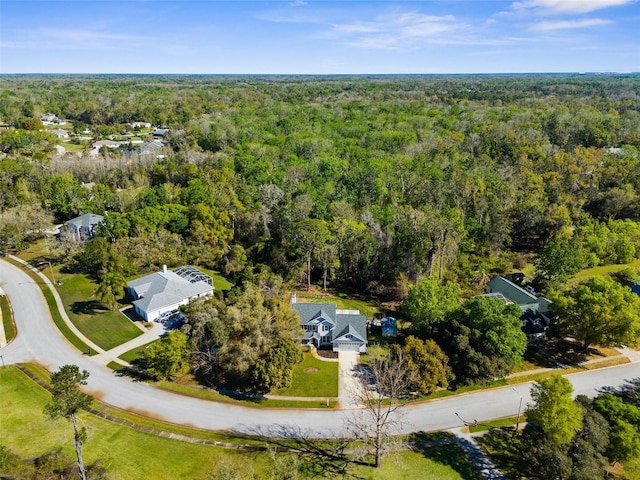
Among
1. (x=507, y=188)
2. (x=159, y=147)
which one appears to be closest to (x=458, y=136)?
(x=507, y=188)

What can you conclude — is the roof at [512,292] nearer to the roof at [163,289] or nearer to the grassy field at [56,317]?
the roof at [163,289]

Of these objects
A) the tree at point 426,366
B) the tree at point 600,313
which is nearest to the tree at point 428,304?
the tree at point 426,366

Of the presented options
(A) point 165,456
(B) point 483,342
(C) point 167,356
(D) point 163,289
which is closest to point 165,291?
(D) point 163,289

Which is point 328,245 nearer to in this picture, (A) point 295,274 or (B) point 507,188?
(A) point 295,274

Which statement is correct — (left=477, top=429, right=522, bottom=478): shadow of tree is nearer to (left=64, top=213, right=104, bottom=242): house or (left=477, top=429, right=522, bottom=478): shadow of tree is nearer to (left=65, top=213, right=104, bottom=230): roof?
(left=64, top=213, right=104, bottom=242): house

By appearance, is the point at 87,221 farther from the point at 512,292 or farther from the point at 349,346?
the point at 512,292

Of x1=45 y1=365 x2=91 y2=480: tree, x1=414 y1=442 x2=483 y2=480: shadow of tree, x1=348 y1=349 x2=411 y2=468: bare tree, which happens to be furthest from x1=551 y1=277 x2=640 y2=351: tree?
x1=45 y1=365 x2=91 y2=480: tree
